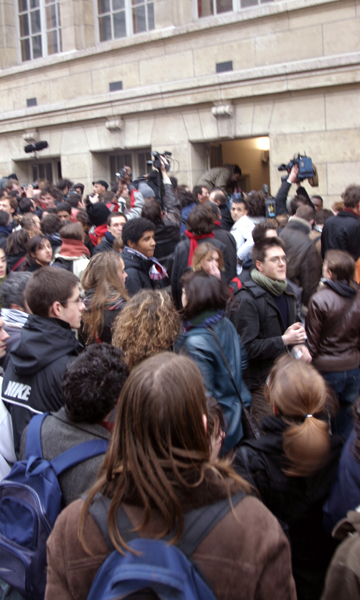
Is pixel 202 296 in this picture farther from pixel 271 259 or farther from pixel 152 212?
pixel 152 212

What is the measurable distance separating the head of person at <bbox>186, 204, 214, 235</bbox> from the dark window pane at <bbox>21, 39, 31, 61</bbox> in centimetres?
1230

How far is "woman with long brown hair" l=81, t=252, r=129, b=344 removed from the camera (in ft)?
11.6

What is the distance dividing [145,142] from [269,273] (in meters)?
9.09

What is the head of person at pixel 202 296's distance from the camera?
307 centimetres

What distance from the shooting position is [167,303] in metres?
3.02

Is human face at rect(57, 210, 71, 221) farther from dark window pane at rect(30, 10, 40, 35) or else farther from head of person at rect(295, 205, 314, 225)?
dark window pane at rect(30, 10, 40, 35)

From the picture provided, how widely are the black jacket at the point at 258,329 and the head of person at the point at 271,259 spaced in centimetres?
14

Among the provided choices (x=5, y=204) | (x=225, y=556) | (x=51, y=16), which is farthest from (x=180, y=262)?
(x=51, y=16)

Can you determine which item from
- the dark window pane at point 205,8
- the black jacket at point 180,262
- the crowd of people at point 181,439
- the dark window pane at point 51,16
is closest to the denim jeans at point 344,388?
the crowd of people at point 181,439

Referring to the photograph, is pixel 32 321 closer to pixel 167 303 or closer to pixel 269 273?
pixel 167 303

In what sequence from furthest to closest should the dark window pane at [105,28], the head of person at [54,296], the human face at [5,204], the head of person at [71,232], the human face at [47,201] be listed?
1. the dark window pane at [105,28]
2. the human face at [47,201]
3. the human face at [5,204]
4. the head of person at [71,232]
5. the head of person at [54,296]

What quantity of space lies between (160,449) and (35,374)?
126 centimetres

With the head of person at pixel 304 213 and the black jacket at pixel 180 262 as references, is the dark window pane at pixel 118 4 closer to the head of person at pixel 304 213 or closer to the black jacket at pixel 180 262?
the head of person at pixel 304 213

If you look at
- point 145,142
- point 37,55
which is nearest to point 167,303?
point 145,142
